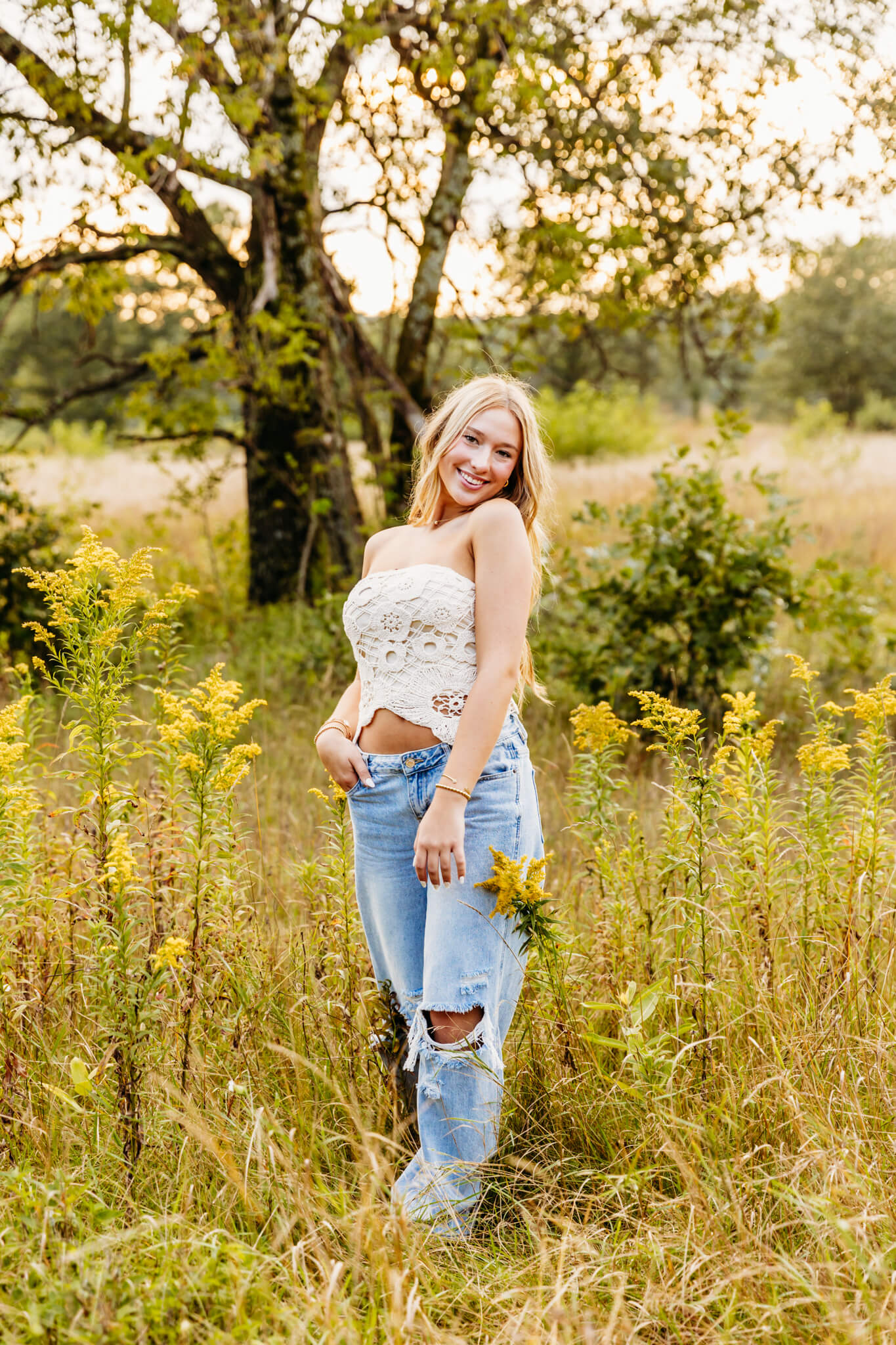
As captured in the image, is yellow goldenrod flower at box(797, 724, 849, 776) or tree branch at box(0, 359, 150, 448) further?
tree branch at box(0, 359, 150, 448)

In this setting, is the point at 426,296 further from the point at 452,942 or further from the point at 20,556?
the point at 452,942

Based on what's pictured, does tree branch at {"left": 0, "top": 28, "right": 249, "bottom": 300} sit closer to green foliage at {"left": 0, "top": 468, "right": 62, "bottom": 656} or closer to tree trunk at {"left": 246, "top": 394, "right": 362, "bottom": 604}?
tree trunk at {"left": 246, "top": 394, "right": 362, "bottom": 604}

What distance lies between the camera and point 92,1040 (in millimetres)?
2785

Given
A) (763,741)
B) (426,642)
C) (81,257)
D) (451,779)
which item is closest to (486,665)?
(426,642)

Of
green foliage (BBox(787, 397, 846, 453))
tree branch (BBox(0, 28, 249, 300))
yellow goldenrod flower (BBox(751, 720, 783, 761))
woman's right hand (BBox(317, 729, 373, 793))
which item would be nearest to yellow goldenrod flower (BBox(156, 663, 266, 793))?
woman's right hand (BBox(317, 729, 373, 793))

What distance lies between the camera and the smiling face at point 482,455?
2.54m

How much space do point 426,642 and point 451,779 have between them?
1.16ft

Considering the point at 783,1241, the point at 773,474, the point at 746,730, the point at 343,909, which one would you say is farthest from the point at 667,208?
the point at 783,1241

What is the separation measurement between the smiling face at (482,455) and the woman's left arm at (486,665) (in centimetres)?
12

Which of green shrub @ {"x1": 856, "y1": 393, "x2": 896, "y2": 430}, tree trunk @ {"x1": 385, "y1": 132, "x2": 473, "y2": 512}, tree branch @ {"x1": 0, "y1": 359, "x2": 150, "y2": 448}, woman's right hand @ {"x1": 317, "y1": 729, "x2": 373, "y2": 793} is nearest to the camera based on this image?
woman's right hand @ {"x1": 317, "y1": 729, "x2": 373, "y2": 793}

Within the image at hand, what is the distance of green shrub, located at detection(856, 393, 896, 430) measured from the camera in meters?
33.2

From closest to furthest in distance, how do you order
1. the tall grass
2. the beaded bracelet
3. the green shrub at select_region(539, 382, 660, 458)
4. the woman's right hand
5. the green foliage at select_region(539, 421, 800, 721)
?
the tall grass < the beaded bracelet < the woman's right hand < the green foliage at select_region(539, 421, 800, 721) < the green shrub at select_region(539, 382, 660, 458)

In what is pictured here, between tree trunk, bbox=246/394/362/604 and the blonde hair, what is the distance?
5147mm

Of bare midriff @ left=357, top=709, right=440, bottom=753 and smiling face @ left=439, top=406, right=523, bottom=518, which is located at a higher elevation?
smiling face @ left=439, top=406, right=523, bottom=518
